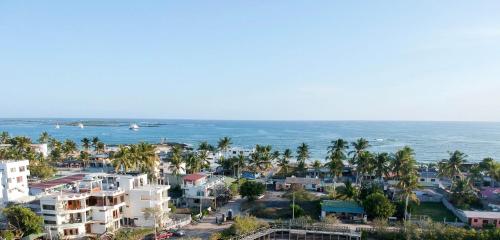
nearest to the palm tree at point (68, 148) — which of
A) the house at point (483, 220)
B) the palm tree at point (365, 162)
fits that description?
the palm tree at point (365, 162)

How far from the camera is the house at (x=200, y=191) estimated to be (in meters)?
63.4

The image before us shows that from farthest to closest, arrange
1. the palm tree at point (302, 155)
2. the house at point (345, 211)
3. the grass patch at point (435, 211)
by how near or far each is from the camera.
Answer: the palm tree at point (302, 155) → the grass patch at point (435, 211) → the house at point (345, 211)

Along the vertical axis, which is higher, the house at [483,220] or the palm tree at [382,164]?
the palm tree at [382,164]

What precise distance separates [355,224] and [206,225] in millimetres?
21487

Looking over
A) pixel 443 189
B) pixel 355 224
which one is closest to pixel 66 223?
pixel 355 224

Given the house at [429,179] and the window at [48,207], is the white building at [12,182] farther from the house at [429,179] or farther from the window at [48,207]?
the house at [429,179]

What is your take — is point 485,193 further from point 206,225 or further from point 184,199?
point 184,199

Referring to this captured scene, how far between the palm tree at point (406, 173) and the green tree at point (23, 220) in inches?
1921

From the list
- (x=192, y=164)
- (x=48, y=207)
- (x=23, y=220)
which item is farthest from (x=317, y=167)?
(x=23, y=220)

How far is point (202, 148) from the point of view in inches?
3679

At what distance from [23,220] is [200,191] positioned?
27.5 metres

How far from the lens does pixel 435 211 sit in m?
59.5

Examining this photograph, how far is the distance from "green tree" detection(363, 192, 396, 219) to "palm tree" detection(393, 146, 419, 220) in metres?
2.76

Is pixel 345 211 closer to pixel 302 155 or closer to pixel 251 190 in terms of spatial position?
pixel 251 190
